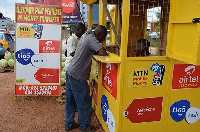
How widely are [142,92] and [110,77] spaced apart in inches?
23.9

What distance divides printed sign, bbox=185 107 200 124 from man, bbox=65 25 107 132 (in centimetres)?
171

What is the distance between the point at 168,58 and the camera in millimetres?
3271

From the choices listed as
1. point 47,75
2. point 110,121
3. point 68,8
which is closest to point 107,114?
point 110,121

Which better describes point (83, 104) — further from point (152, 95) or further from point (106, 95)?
point (152, 95)

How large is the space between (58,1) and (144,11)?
9410mm

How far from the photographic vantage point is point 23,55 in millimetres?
5379

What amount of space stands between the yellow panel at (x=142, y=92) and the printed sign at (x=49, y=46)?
281 centimetres

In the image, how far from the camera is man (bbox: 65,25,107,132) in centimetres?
357

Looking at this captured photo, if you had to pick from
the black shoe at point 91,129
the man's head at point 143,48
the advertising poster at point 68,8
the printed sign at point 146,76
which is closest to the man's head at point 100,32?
the man's head at point 143,48

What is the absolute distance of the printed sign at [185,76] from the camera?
11.2 feet

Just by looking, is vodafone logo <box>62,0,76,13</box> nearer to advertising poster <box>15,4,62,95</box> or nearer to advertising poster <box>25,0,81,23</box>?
advertising poster <box>25,0,81,23</box>

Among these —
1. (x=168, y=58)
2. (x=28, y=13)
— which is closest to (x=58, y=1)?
(x=28, y=13)

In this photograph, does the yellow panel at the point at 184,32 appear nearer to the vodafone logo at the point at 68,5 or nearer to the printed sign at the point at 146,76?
the printed sign at the point at 146,76

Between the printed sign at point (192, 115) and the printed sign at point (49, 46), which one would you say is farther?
the printed sign at point (49, 46)
